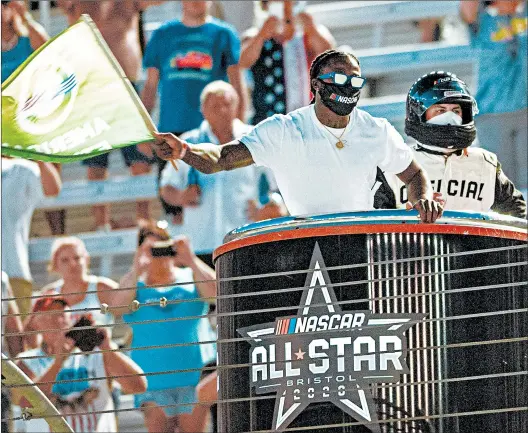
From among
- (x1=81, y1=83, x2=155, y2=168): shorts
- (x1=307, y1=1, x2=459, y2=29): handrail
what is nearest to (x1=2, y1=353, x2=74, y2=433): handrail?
(x1=81, y1=83, x2=155, y2=168): shorts

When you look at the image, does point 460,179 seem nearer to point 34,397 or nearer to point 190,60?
point 34,397

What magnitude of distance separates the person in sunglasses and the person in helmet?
657mm

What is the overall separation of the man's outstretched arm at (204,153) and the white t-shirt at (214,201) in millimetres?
3437

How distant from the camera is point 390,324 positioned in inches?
207

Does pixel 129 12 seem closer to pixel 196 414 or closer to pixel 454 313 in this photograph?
pixel 196 414

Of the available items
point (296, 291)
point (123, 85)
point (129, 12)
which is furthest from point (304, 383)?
point (129, 12)

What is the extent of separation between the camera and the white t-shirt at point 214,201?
924 centimetres

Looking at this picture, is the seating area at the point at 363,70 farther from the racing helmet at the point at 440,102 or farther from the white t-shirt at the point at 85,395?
the racing helmet at the point at 440,102

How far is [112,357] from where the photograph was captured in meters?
8.35

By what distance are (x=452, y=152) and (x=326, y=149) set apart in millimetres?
1101

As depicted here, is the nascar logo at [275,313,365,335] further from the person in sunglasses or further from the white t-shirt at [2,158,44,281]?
the white t-shirt at [2,158,44,281]

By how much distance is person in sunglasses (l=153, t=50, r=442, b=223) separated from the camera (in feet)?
18.7

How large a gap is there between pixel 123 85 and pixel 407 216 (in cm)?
111

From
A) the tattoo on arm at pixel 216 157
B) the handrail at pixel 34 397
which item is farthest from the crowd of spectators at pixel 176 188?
the tattoo on arm at pixel 216 157
